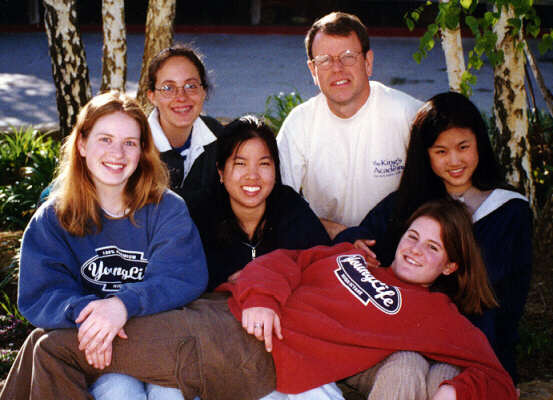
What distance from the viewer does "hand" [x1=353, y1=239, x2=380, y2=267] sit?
2920 millimetres

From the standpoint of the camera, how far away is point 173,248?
2668 millimetres

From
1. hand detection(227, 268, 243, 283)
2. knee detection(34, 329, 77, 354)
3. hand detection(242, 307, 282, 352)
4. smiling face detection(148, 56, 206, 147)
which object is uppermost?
smiling face detection(148, 56, 206, 147)

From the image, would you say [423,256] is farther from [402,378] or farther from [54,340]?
[54,340]

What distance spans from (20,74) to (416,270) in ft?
32.2

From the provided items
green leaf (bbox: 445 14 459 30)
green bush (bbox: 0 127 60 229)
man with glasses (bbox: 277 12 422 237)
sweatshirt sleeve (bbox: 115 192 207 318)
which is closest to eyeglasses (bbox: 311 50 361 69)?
man with glasses (bbox: 277 12 422 237)

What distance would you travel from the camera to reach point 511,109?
3.90 meters

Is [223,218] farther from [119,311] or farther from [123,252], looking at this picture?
[119,311]

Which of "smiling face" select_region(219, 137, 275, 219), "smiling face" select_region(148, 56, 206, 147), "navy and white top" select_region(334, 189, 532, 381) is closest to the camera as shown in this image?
"navy and white top" select_region(334, 189, 532, 381)

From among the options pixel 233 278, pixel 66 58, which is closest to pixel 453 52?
pixel 233 278

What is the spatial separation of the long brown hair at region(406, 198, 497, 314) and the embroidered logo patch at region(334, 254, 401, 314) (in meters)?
0.33

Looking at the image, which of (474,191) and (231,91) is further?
(231,91)

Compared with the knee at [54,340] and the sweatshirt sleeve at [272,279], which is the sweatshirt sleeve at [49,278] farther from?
the sweatshirt sleeve at [272,279]

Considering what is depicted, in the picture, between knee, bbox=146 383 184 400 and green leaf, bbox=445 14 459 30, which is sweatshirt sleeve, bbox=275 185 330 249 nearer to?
knee, bbox=146 383 184 400

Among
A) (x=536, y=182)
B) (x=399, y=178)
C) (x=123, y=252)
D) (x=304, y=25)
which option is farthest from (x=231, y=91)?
(x=123, y=252)
